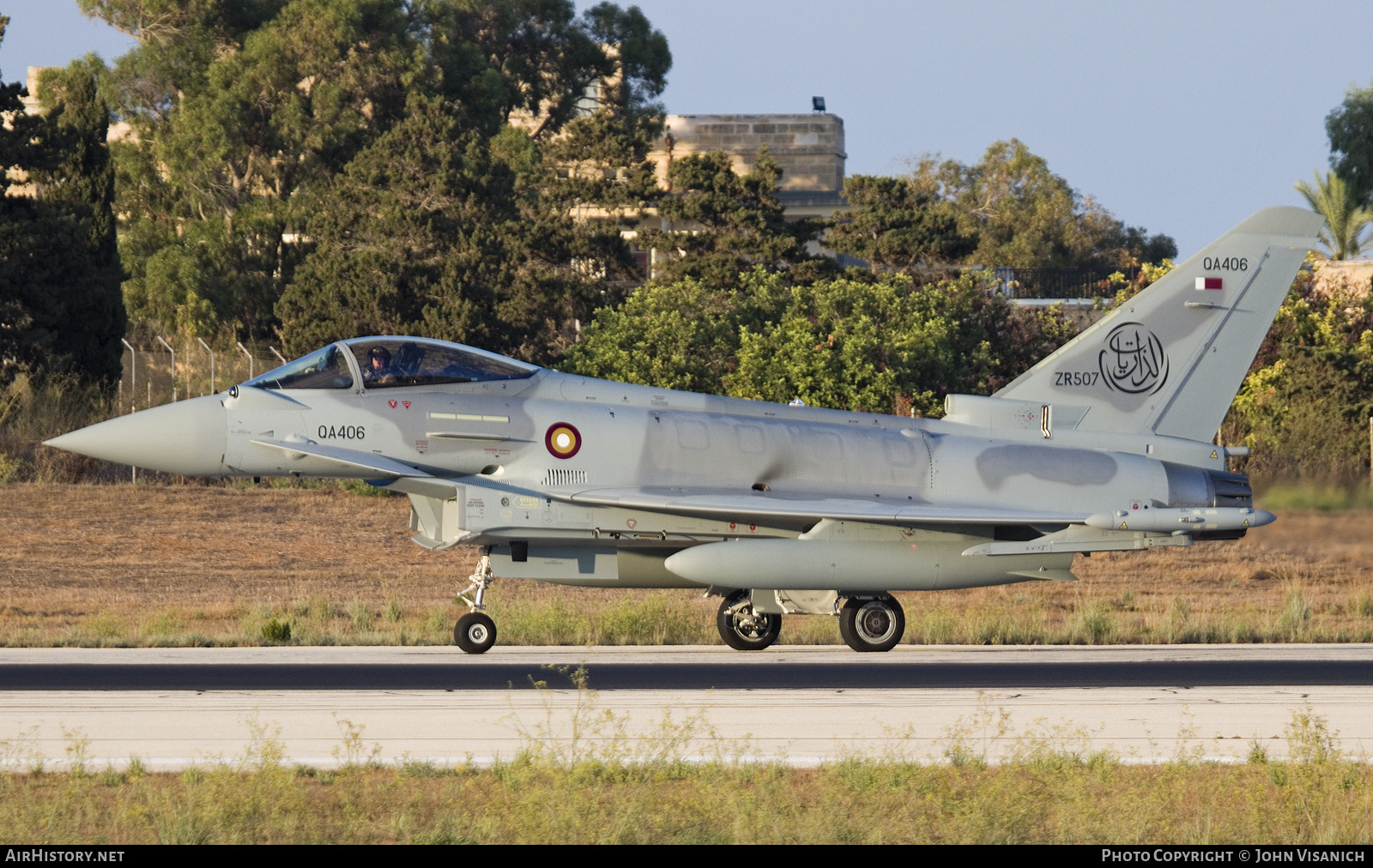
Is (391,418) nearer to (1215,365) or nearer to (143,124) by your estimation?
(1215,365)

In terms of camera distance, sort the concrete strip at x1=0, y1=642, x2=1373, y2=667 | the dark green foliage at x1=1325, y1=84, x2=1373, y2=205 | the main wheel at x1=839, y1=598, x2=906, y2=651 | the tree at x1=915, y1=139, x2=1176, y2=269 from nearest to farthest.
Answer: the concrete strip at x1=0, y1=642, x2=1373, y2=667
the main wheel at x1=839, y1=598, x2=906, y2=651
the dark green foliage at x1=1325, y1=84, x2=1373, y2=205
the tree at x1=915, y1=139, x2=1176, y2=269

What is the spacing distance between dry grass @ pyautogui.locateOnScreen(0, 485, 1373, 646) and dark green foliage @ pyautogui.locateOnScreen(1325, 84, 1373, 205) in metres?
47.0

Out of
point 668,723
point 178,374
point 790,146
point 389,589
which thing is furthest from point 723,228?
point 668,723

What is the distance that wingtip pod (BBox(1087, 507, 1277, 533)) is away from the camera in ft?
60.8

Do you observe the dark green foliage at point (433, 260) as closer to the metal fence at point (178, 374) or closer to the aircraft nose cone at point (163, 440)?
the metal fence at point (178, 374)

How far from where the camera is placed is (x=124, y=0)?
2987 inches

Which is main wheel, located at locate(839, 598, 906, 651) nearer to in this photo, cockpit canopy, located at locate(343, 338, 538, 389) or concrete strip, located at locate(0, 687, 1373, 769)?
concrete strip, located at locate(0, 687, 1373, 769)

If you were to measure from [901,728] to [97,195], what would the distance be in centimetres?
4084

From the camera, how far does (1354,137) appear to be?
247ft

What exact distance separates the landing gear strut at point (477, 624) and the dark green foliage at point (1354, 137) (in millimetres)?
66938

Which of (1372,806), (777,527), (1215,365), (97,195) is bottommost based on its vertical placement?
(1372,806)

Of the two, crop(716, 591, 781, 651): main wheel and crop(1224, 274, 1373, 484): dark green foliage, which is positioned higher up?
crop(1224, 274, 1373, 484): dark green foliage

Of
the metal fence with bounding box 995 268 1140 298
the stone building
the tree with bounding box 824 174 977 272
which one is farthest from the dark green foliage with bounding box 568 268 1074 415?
the stone building

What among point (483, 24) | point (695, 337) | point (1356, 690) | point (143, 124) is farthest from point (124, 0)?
point (1356, 690)
